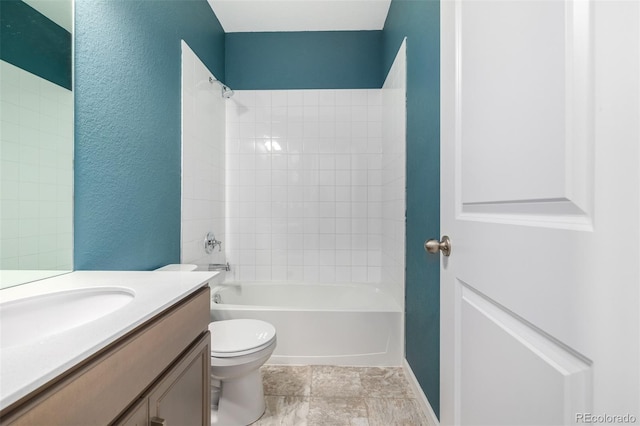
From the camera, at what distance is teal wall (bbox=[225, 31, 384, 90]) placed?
264cm

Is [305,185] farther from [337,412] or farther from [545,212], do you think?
[545,212]

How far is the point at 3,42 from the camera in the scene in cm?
86

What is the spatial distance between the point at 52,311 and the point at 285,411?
1164mm

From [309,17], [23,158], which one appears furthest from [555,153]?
[309,17]

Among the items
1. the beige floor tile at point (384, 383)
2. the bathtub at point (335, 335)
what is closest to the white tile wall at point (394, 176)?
the bathtub at point (335, 335)

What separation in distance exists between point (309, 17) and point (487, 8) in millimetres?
2147

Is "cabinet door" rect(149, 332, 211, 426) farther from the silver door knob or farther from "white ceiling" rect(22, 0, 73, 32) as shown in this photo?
"white ceiling" rect(22, 0, 73, 32)

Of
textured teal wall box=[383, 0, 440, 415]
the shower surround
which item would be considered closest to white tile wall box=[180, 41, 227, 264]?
the shower surround

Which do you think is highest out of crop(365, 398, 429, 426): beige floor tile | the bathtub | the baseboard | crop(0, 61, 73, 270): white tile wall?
crop(0, 61, 73, 270): white tile wall

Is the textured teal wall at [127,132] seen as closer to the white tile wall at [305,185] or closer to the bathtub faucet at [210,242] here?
the bathtub faucet at [210,242]

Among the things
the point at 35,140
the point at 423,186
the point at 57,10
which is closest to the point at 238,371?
the point at 35,140

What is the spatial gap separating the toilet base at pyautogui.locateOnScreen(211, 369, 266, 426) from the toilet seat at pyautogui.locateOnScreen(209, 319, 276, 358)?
176 mm

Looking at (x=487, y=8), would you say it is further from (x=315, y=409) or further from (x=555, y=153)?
(x=315, y=409)

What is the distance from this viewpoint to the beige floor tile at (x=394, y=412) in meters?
1.45
